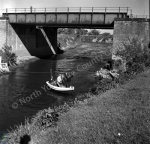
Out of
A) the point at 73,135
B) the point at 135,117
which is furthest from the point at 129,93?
the point at 73,135

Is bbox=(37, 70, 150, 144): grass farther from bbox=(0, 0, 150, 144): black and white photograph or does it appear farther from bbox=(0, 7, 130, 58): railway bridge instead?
bbox=(0, 7, 130, 58): railway bridge

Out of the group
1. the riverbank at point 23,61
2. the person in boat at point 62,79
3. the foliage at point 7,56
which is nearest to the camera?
the person in boat at point 62,79

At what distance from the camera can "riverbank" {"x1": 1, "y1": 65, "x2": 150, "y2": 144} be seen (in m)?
8.45

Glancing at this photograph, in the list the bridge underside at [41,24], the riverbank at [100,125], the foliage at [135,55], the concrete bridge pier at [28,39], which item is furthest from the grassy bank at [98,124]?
the concrete bridge pier at [28,39]

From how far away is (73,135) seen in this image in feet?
29.6

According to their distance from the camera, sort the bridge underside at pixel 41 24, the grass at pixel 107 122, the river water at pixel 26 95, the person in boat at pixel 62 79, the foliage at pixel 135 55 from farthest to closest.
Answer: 1. the bridge underside at pixel 41 24
2. the foliage at pixel 135 55
3. the person in boat at pixel 62 79
4. the river water at pixel 26 95
5. the grass at pixel 107 122

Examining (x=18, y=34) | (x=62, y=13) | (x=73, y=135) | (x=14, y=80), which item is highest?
(x=62, y=13)

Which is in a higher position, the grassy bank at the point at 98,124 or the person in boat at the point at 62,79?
the grassy bank at the point at 98,124

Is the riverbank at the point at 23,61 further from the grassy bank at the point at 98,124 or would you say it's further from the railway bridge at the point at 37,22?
the grassy bank at the point at 98,124

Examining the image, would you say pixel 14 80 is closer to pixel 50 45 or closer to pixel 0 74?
pixel 0 74

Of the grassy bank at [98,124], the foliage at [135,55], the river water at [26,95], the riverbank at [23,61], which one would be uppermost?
the foliage at [135,55]

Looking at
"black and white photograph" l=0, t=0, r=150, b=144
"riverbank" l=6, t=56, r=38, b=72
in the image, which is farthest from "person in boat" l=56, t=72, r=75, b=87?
"riverbank" l=6, t=56, r=38, b=72

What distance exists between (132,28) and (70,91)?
15120mm

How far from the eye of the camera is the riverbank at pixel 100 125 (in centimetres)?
845
